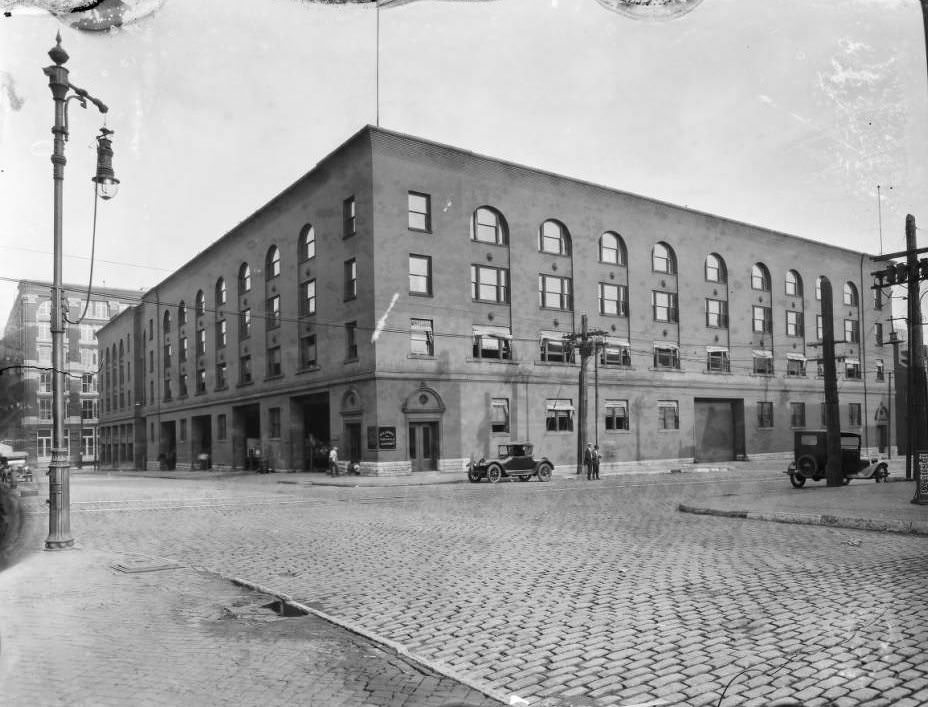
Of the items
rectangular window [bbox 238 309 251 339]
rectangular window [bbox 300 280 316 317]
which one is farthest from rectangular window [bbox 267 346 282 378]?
rectangular window [bbox 300 280 316 317]

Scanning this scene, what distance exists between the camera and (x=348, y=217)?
112ft

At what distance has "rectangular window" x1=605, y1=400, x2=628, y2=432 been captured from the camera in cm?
3922

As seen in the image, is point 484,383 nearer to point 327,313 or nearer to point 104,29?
point 327,313

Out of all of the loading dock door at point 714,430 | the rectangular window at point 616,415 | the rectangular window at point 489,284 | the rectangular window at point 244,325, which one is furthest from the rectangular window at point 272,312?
the loading dock door at point 714,430

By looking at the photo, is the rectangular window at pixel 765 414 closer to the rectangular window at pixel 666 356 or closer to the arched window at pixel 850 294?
the rectangular window at pixel 666 356

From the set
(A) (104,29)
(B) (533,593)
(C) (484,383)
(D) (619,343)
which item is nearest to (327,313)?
(C) (484,383)

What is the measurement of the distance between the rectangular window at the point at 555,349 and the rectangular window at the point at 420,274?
24.6 feet

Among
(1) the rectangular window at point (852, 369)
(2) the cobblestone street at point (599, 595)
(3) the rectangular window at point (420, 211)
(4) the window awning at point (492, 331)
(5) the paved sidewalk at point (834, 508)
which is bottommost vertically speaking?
(5) the paved sidewalk at point (834, 508)

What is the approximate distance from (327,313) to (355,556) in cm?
2668

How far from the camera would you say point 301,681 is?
4.88m

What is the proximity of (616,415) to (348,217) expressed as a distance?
18651mm

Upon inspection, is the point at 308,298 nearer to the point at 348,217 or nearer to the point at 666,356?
the point at 348,217

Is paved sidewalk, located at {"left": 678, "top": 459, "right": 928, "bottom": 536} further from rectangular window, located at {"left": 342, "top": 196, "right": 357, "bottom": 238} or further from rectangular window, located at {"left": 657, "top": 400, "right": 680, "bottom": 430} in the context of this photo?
rectangular window, located at {"left": 342, "top": 196, "right": 357, "bottom": 238}

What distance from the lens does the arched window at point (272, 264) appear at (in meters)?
41.2
